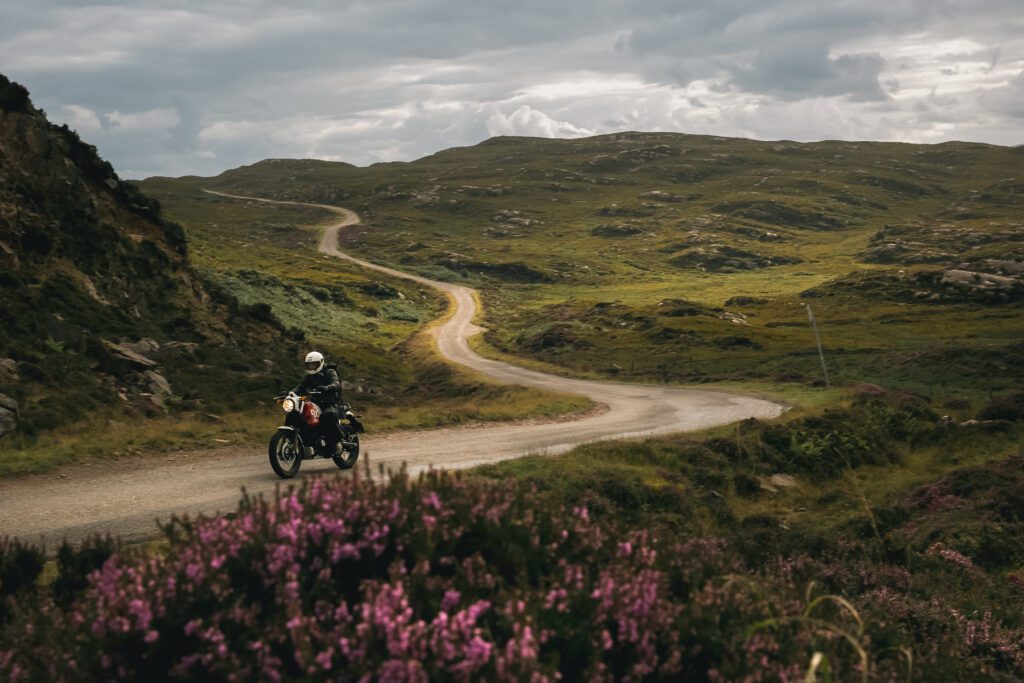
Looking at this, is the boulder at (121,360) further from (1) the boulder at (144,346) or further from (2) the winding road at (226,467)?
(2) the winding road at (226,467)

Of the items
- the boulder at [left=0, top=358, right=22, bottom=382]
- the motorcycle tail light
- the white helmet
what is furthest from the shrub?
the boulder at [left=0, top=358, right=22, bottom=382]

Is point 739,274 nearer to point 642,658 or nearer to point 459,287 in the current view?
point 459,287

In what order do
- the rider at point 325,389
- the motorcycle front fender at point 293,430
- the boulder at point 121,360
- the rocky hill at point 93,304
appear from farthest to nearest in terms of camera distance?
1. the boulder at point 121,360
2. the rocky hill at point 93,304
3. the rider at point 325,389
4. the motorcycle front fender at point 293,430

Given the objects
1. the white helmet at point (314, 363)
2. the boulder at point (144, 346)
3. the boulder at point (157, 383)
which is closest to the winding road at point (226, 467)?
the white helmet at point (314, 363)

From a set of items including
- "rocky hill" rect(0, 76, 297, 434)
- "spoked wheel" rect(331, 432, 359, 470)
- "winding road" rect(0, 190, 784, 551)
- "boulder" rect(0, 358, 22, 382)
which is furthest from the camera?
"rocky hill" rect(0, 76, 297, 434)

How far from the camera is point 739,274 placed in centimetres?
15200

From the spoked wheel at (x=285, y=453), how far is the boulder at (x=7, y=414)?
7365 millimetres

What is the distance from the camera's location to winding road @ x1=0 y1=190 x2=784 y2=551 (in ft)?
40.0

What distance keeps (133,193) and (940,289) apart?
266ft

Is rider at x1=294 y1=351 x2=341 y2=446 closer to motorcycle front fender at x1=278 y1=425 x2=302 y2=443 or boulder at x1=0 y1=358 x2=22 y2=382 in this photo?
motorcycle front fender at x1=278 y1=425 x2=302 y2=443

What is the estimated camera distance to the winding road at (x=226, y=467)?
12180mm

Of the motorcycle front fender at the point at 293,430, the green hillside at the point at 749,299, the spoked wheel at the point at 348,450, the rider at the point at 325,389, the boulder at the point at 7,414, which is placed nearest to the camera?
the motorcycle front fender at the point at 293,430

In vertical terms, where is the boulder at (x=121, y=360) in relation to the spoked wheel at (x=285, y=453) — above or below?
above

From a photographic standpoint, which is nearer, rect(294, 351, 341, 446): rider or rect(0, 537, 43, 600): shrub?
rect(0, 537, 43, 600): shrub
